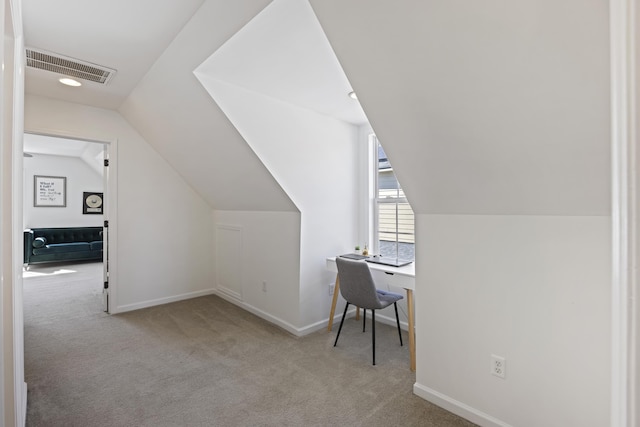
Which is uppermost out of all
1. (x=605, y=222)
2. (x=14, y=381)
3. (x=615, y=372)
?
(x=605, y=222)

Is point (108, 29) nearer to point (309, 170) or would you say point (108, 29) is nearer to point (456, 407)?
point (309, 170)

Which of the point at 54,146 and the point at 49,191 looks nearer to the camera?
the point at 54,146

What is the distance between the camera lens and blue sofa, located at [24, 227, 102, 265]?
5906 millimetres

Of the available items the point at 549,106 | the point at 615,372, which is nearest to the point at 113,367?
the point at 615,372

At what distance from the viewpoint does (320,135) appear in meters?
3.07

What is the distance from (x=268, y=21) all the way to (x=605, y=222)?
1890 mm

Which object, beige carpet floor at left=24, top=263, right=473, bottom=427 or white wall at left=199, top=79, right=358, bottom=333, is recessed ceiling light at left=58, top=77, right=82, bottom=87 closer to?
white wall at left=199, top=79, right=358, bottom=333

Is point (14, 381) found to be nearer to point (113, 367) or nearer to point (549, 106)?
point (113, 367)

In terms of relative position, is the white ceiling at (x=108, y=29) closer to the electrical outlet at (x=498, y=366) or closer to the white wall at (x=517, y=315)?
the white wall at (x=517, y=315)

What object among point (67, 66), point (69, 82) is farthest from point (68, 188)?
point (67, 66)

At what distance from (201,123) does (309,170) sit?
1.06 metres

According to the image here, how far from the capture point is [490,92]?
125 cm

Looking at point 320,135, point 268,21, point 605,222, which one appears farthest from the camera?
point 320,135

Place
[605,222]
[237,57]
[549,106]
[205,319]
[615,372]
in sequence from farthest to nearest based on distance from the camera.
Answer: [205,319] → [237,57] → [605,222] → [549,106] → [615,372]
